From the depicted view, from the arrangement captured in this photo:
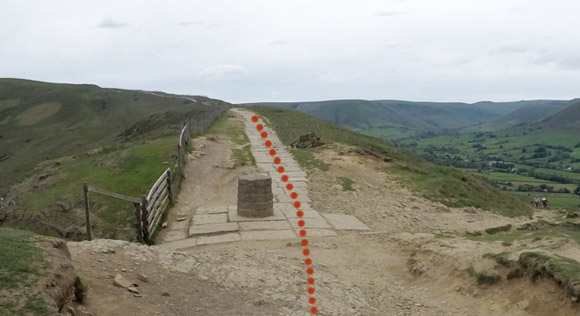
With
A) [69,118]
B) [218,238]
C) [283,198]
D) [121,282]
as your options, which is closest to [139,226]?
[218,238]

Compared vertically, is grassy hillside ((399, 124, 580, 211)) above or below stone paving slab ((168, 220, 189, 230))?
below

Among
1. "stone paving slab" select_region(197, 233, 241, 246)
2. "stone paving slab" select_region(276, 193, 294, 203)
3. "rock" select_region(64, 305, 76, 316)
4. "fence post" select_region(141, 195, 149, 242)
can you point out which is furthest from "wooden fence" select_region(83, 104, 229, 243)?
"rock" select_region(64, 305, 76, 316)

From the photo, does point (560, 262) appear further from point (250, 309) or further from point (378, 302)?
point (250, 309)

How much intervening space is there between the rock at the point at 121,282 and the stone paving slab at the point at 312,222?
7.69 meters

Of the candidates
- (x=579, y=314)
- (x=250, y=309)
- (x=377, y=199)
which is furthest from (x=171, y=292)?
(x=377, y=199)

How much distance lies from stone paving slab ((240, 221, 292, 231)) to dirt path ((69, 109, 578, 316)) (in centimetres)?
133

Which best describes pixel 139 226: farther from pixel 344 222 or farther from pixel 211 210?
pixel 344 222

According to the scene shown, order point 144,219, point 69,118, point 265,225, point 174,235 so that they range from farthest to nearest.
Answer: point 69,118 < point 265,225 < point 174,235 < point 144,219

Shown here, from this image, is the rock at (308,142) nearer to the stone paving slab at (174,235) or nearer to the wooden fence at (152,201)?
the wooden fence at (152,201)

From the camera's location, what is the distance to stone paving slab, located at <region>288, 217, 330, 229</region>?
16.1m

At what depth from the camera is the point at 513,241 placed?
471 inches

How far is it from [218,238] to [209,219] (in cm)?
214

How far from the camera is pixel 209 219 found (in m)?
16.6

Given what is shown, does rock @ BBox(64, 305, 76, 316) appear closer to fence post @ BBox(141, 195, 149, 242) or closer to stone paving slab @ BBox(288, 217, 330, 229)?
fence post @ BBox(141, 195, 149, 242)
